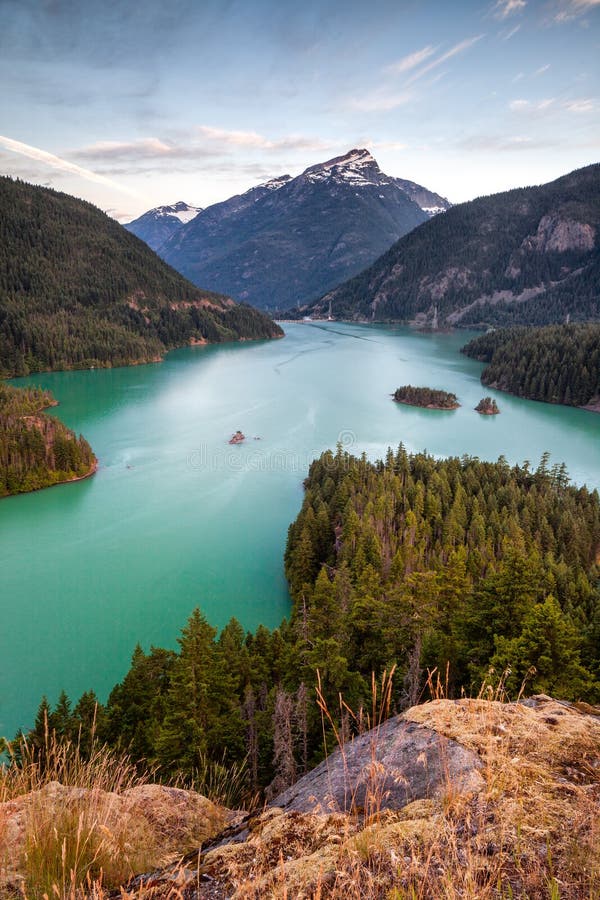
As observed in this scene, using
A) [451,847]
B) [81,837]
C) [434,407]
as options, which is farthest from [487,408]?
[81,837]

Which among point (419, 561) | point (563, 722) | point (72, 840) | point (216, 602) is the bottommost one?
point (216, 602)

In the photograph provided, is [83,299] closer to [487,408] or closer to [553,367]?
[487,408]

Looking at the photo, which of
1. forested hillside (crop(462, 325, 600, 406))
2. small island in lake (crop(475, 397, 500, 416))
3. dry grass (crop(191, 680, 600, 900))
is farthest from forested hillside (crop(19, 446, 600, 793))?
forested hillside (crop(462, 325, 600, 406))

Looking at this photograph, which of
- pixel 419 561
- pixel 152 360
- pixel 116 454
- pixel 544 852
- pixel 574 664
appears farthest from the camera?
pixel 152 360

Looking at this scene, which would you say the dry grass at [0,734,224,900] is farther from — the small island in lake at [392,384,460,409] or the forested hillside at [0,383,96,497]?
the small island in lake at [392,384,460,409]

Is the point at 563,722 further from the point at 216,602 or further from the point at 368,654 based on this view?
the point at 216,602

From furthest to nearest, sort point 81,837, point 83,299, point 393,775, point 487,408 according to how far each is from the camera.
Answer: point 83,299 → point 487,408 → point 393,775 → point 81,837

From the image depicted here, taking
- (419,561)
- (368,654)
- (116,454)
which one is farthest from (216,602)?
(116,454)
